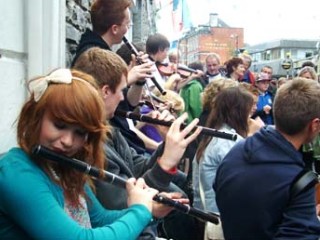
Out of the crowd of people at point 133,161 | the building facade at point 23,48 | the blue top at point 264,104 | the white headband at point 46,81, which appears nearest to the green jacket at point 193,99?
the blue top at point 264,104

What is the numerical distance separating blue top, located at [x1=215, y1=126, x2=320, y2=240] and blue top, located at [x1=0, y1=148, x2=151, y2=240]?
0.77 m


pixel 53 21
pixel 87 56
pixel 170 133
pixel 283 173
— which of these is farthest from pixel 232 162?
pixel 53 21

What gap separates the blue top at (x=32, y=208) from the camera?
1404 mm

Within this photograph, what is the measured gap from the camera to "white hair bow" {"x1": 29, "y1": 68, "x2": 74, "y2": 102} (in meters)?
1.55

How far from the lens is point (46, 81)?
1562 mm

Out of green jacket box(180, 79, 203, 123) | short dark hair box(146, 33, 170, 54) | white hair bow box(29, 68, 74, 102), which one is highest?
short dark hair box(146, 33, 170, 54)

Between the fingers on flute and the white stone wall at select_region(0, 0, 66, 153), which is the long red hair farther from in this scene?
the white stone wall at select_region(0, 0, 66, 153)

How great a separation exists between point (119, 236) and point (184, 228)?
5.72 ft

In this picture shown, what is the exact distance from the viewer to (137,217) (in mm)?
1594

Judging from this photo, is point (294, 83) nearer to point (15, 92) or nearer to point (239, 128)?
point (239, 128)

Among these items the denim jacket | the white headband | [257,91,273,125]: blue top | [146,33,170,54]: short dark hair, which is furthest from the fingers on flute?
[257,91,273,125]: blue top

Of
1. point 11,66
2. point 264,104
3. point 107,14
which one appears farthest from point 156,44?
point 11,66

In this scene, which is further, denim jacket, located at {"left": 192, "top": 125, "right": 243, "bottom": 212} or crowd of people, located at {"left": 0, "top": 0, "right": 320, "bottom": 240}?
denim jacket, located at {"left": 192, "top": 125, "right": 243, "bottom": 212}

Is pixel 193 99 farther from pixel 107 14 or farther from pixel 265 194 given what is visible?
pixel 265 194
